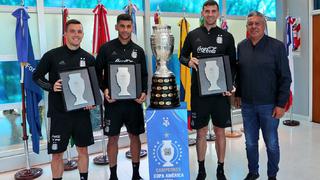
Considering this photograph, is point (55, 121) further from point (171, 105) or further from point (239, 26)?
point (239, 26)

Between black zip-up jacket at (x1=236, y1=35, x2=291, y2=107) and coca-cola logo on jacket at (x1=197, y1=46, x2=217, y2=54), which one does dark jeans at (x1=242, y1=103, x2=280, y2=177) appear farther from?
coca-cola logo on jacket at (x1=197, y1=46, x2=217, y2=54)

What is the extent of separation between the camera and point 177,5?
495 centimetres

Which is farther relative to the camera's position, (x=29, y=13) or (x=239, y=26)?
(x=239, y=26)

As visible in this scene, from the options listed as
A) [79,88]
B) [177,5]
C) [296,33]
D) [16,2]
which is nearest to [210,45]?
[79,88]

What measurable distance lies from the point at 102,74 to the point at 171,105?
806mm

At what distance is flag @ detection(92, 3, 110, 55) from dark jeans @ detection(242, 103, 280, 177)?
1.86 meters

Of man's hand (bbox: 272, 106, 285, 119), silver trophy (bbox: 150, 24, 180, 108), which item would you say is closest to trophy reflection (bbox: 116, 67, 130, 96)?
silver trophy (bbox: 150, 24, 180, 108)

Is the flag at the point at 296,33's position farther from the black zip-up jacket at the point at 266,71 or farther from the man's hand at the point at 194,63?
the man's hand at the point at 194,63

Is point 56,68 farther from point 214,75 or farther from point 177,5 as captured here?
point 177,5

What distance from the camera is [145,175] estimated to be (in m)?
3.41

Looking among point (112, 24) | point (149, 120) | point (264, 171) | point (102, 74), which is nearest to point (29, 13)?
point (112, 24)

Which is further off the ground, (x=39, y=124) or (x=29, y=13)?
(x=29, y=13)

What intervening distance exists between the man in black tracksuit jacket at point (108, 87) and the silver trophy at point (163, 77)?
331 mm

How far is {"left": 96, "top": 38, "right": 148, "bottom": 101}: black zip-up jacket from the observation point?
114 inches
